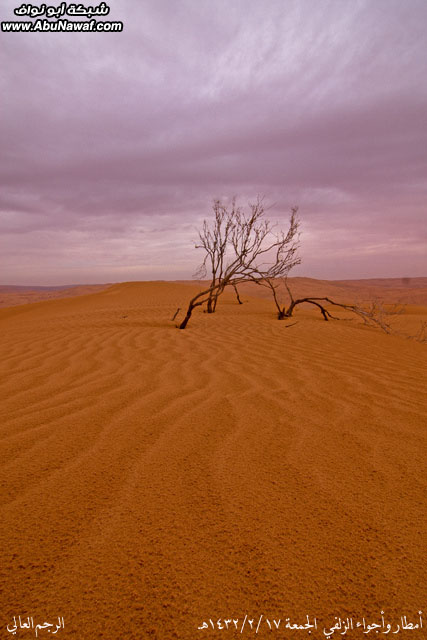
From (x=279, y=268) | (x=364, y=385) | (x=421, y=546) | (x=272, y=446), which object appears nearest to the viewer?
(x=421, y=546)

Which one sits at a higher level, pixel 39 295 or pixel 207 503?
pixel 207 503

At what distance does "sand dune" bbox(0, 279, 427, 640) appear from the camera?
2.54ft

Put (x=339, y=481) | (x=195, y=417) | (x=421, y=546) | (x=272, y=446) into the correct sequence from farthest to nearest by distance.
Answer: (x=195, y=417) → (x=272, y=446) → (x=339, y=481) → (x=421, y=546)

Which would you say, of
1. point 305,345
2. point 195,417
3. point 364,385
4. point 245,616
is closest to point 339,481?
point 245,616

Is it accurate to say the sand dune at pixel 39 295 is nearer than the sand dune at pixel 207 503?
No

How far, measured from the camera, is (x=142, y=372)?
2.81 meters

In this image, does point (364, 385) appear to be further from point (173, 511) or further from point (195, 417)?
point (173, 511)

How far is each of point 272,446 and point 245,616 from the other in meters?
0.79

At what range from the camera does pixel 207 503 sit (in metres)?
1.10

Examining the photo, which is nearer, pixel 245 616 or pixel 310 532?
pixel 245 616

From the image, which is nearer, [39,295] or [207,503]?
[207,503]

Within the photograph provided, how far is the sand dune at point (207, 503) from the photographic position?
773 mm

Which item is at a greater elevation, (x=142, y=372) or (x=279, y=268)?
(x=279, y=268)

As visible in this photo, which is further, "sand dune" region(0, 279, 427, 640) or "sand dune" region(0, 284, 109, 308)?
"sand dune" region(0, 284, 109, 308)
